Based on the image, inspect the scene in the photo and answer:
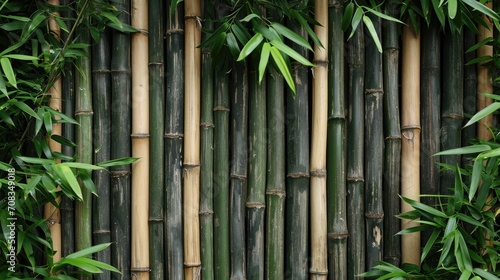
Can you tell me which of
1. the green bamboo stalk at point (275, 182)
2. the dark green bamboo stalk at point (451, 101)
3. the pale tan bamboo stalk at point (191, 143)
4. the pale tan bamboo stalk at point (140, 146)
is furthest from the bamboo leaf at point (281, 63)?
the dark green bamboo stalk at point (451, 101)

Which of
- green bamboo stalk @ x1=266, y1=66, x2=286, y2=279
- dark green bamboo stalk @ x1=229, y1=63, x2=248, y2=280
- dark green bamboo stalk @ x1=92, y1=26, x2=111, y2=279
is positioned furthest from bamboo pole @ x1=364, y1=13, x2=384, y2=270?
dark green bamboo stalk @ x1=92, y1=26, x2=111, y2=279

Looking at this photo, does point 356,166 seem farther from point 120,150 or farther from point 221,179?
point 120,150

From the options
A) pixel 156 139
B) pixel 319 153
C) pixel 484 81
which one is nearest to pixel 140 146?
pixel 156 139

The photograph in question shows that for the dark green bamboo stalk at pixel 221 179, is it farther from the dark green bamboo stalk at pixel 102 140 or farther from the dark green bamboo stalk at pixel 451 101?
the dark green bamboo stalk at pixel 451 101

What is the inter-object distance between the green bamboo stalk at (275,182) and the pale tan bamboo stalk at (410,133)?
341 millimetres

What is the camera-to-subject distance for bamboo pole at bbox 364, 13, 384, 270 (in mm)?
1814

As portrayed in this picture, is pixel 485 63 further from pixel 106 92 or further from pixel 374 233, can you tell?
pixel 106 92

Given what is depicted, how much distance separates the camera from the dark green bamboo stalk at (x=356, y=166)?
71.4 inches

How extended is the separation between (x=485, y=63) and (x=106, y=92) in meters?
1.06

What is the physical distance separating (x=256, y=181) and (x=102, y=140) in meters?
0.44

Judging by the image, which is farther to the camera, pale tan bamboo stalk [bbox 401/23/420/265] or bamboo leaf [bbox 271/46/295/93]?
pale tan bamboo stalk [bbox 401/23/420/265]

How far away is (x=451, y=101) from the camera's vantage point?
1826 mm

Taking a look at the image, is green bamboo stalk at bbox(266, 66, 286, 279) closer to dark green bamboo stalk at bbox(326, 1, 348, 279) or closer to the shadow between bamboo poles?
dark green bamboo stalk at bbox(326, 1, 348, 279)

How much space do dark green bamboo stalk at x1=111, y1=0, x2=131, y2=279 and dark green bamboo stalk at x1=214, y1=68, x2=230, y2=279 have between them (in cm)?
24
